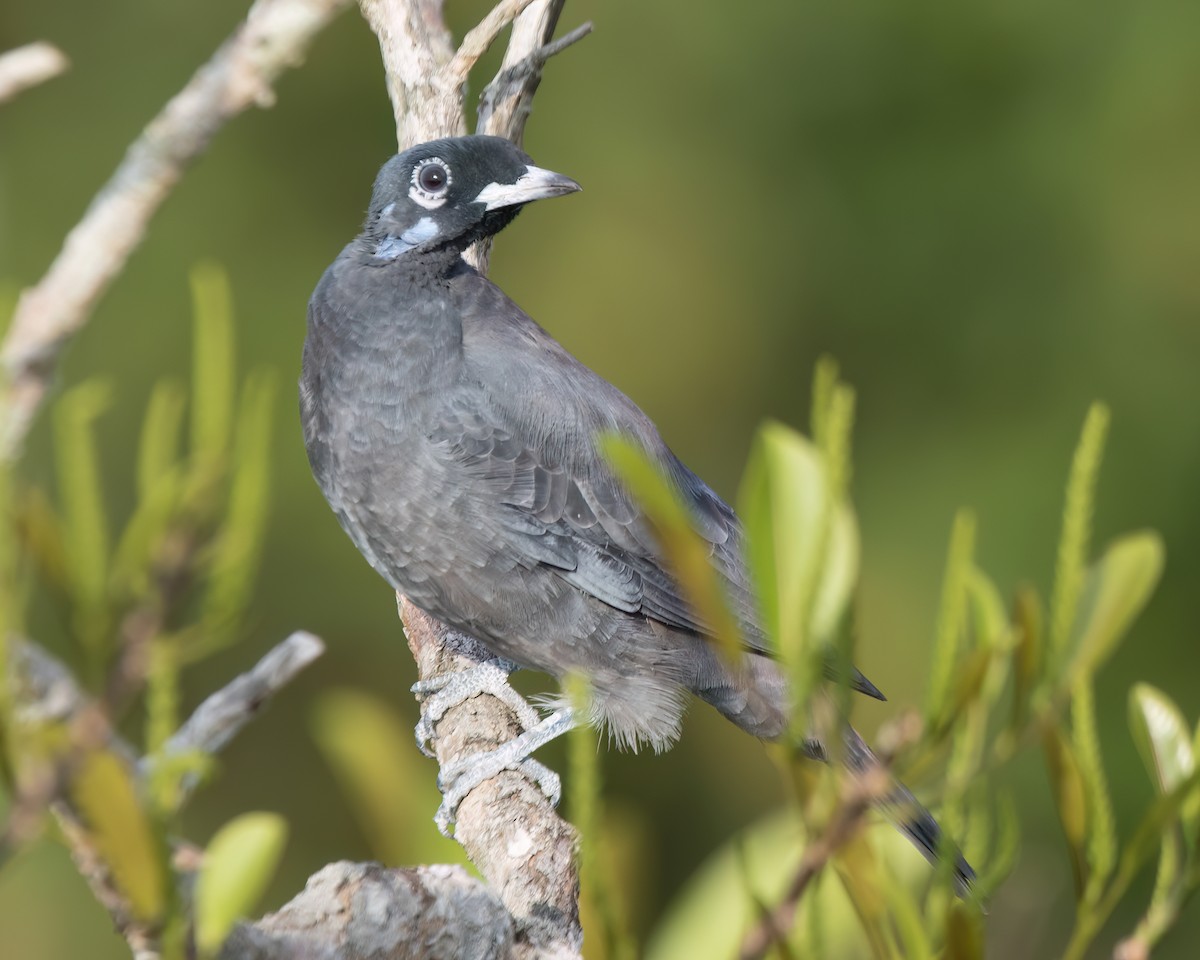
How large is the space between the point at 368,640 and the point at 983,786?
6.17 meters

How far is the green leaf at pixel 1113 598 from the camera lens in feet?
2.69

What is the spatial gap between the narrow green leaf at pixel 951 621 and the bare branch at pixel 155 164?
53 cm

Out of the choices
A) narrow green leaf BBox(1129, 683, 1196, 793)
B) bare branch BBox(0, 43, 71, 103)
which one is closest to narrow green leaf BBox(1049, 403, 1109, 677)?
narrow green leaf BBox(1129, 683, 1196, 793)

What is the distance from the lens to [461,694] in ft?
11.7

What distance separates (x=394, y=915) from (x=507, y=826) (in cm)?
114

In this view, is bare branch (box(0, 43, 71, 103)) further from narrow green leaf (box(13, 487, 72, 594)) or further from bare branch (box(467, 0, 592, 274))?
bare branch (box(467, 0, 592, 274))

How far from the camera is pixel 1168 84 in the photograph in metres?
7.47

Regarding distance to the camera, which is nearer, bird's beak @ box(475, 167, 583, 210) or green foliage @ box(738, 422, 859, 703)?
green foliage @ box(738, 422, 859, 703)

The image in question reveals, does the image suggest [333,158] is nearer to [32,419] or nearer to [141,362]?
[141,362]

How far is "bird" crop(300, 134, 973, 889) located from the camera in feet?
10.7

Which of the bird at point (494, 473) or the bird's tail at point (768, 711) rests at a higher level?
the bird at point (494, 473)

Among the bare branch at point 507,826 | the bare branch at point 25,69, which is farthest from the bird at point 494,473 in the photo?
the bare branch at point 25,69

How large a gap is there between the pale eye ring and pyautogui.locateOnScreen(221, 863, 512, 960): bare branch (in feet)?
6.07

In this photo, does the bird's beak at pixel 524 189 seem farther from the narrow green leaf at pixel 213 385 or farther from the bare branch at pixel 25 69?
the narrow green leaf at pixel 213 385
